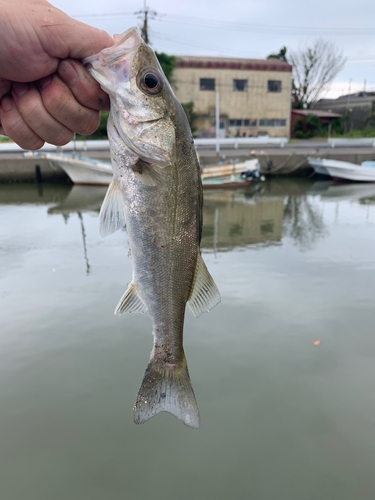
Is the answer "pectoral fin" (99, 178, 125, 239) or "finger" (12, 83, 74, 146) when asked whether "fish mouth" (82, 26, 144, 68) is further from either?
"pectoral fin" (99, 178, 125, 239)

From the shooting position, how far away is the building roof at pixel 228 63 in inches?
1309

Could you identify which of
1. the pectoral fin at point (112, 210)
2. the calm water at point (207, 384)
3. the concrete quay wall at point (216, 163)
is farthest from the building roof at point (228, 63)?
the pectoral fin at point (112, 210)

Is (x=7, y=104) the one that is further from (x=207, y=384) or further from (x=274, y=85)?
(x=274, y=85)

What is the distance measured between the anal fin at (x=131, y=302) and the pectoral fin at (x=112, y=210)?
0.31 m

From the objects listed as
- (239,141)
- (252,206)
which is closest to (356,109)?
(239,141)

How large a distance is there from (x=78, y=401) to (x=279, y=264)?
5.09m

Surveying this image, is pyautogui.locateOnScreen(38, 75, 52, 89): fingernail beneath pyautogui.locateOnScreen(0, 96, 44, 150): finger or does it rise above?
above

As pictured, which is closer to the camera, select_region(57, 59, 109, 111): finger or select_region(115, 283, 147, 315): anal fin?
select_region(57, 59, 109, 111): finger

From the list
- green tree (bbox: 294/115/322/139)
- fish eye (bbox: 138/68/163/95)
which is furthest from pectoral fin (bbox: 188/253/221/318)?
green tree (bbox: 294/115/322/139)

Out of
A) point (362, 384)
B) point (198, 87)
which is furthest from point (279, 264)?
point (198, 87)

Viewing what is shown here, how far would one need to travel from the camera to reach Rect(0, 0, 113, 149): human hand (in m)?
1.67

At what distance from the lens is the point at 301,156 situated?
22703mm

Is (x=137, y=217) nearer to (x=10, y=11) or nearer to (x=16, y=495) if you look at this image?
(x=10, y=11)

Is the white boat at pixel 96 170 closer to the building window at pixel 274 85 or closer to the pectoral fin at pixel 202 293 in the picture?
the pectoral fin at pixel 202 293
